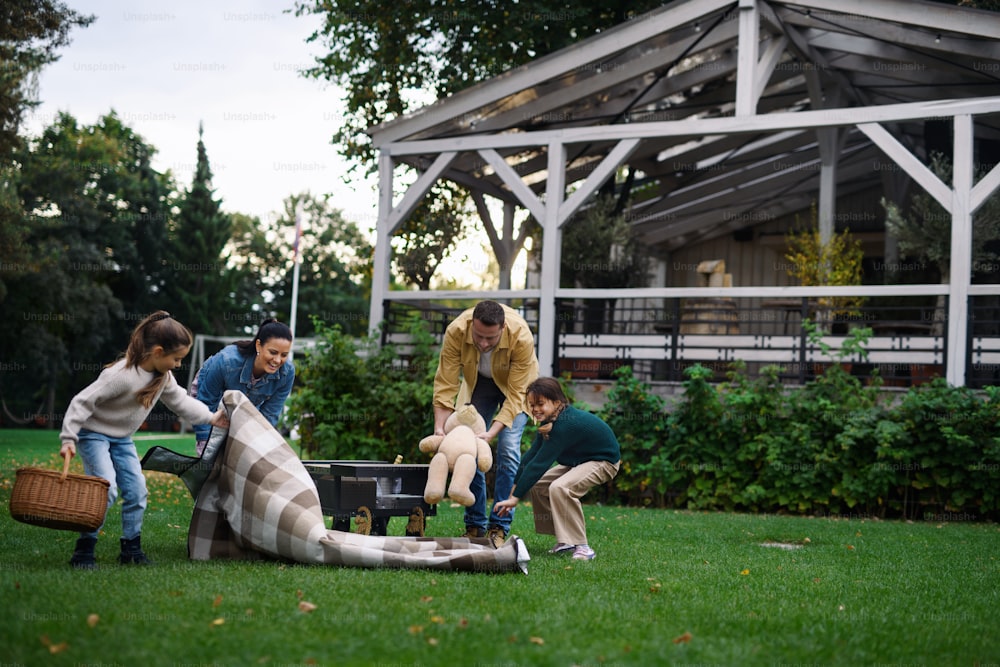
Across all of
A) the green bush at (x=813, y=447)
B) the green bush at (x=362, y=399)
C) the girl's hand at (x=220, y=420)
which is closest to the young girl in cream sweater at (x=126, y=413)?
the girl's hand at (x=220, y=420)

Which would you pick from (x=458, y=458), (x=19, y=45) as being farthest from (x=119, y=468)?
(x=19, y=45)

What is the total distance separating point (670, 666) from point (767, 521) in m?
6.92

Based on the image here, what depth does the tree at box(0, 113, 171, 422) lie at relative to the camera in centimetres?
3372

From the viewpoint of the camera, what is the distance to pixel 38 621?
4156 mm

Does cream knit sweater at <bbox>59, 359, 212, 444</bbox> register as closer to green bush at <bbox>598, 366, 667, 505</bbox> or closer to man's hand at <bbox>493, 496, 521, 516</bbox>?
man's hand at <bbox>493, 496, 521, 516</bbox>

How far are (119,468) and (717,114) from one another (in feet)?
45.1

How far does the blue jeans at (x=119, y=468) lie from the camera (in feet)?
18.6

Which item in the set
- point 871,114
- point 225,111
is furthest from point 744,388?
point 225,111

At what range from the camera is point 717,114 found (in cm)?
1745

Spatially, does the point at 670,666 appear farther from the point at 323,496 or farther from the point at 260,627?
the point at 323,496

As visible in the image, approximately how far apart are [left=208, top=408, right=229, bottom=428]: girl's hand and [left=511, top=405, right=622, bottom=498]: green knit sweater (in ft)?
6.40

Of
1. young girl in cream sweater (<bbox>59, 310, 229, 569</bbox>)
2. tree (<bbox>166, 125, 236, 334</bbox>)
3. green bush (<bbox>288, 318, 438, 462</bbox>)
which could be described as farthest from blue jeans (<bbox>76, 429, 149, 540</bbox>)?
tree (<bbox>166, 125, 236, 334</bbox>)

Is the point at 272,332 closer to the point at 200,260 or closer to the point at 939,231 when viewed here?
the point at 939,231

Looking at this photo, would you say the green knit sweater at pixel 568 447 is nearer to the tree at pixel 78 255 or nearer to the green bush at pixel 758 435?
the green bush at pixel 758 435
